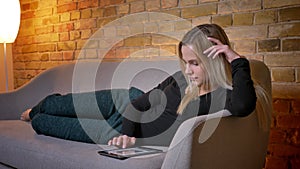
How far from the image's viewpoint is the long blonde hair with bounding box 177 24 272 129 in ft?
4.79

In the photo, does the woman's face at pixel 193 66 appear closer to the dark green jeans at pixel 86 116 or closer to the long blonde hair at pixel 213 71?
the long blonde hair at pixel 213 71

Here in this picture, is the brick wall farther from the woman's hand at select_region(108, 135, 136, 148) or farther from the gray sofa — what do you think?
the woman's hand at select_region(108, 135, 136, 148)

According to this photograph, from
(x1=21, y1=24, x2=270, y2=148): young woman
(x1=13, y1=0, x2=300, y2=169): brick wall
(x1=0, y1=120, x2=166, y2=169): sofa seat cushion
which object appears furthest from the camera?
(x1=13, y1=0, x2=300, y2=169): brick wall

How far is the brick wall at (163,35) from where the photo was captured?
1810mm

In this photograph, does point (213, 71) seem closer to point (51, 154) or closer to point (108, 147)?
point (108, 147)

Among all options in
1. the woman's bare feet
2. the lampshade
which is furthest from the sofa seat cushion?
the lampshade

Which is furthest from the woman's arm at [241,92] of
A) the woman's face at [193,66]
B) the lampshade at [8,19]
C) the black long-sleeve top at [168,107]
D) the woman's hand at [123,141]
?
the lampshade at [8,19]

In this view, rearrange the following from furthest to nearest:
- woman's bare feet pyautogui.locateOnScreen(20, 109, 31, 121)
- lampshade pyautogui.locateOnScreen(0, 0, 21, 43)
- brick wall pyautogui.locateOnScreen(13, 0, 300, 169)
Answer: lampshade pyautogui.locateOnScreen(0, 0, 21, 43)
woman's bare feet pyautogui.locateOnScreen(20, 109, 31, 121)
brick wall pyautogui.locateOnScreen(13, 0, 300, 169)

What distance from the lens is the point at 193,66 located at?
1.49m

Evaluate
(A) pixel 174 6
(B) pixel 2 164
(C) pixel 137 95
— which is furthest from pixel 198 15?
(B) pixel 2 164

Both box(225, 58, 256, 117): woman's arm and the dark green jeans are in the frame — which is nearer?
box(225, 58, 256, 117): woman's arm

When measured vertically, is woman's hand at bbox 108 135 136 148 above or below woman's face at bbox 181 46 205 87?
below

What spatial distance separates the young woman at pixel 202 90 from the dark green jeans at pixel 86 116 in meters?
0.10

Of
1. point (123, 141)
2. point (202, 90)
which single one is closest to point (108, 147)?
point (123, 141)
